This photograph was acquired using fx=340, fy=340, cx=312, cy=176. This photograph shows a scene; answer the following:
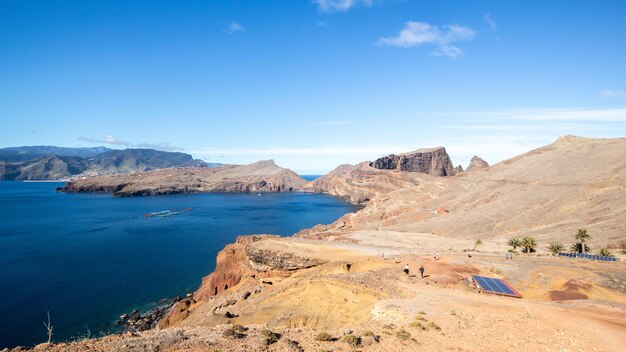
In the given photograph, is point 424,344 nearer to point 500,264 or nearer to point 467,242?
point 500,264

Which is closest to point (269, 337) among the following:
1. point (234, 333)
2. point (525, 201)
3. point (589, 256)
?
point (234, 333)

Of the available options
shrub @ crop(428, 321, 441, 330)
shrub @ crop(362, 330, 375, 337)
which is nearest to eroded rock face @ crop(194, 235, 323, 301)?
shrub @ crop(428, 321, 441, 330)

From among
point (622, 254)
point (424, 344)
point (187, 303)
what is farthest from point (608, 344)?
point (187, 303)

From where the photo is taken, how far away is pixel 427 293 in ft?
93.1

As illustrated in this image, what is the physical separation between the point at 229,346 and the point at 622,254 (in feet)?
172

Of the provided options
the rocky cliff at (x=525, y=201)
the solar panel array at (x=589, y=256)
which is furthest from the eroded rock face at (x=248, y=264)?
the solar panel array at (x=589, y=256)

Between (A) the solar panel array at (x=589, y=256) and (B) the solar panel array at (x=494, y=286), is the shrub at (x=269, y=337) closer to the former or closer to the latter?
(B) the solar panel array at (x=494, y=286)

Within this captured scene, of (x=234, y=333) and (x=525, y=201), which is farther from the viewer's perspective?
(x=525, y=201)

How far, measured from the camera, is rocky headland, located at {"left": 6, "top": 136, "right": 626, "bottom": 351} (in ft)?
62.3

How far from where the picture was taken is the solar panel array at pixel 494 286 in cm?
2930

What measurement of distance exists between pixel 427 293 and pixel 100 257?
7597cm

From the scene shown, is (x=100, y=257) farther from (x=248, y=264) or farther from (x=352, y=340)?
(x=352, y=340)

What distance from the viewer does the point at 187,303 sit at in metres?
47.0

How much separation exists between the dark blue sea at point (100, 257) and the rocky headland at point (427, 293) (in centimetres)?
1517
